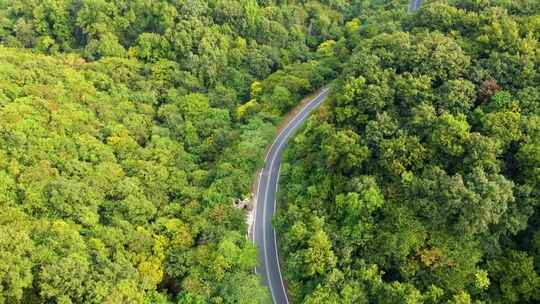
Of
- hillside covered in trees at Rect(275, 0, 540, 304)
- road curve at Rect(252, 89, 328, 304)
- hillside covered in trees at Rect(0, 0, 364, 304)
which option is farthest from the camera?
road curve at Rect(252, 89, 328, 304)

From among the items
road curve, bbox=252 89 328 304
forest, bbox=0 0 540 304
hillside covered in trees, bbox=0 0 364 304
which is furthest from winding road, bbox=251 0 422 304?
hillside covered in trees, bbox=0 0 364 304

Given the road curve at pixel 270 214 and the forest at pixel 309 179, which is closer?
the forest at pixel 309 179

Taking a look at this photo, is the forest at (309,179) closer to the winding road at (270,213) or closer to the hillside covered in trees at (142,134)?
the hillside covered in trees at (142,134)

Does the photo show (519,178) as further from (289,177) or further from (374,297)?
→ (289,177)

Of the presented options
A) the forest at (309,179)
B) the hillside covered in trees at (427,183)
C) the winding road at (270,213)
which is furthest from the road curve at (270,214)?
the hillside covered in trees at (427,183)

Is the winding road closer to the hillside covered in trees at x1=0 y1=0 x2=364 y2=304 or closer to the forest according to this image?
the forest

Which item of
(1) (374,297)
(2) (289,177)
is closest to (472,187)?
(1) (374,297)

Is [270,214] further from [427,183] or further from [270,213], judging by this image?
[427,183]
